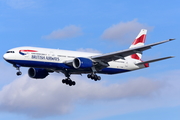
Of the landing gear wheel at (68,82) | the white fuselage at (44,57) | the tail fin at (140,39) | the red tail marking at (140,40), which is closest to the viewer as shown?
the white fuselage at (44,57)

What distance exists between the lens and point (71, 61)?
230 ft

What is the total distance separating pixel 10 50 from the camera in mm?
68688

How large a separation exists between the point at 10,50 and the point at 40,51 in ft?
13.3

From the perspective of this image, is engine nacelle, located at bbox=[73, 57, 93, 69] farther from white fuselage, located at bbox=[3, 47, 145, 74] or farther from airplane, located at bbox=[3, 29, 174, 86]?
white fuselage, located at bbox=[3, 47, 145, 74]

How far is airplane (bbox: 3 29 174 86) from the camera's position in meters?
68.0

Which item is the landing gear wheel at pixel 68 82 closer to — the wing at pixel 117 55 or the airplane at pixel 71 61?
the airplane at pixel 71 61

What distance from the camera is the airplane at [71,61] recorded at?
223ft

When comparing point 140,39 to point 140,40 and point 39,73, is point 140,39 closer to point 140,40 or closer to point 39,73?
point 140,40

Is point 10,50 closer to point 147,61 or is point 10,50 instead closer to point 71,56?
point 71,56

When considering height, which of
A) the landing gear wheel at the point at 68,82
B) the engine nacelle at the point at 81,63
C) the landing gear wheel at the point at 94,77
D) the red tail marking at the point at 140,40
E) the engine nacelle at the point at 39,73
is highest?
the red tail marking at the point at 140,40

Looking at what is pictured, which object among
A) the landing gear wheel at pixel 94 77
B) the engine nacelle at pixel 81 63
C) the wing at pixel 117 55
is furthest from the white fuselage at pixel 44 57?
the wing at pixel 117 55

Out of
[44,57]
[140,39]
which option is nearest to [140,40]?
[140,39]

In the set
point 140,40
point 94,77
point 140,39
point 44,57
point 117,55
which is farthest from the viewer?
point 140,39

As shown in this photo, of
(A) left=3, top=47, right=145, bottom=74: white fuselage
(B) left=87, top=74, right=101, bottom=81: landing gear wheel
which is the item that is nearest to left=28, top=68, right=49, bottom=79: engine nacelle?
(A) left=3, top=47, right=145, bottom=74: white fuselage
